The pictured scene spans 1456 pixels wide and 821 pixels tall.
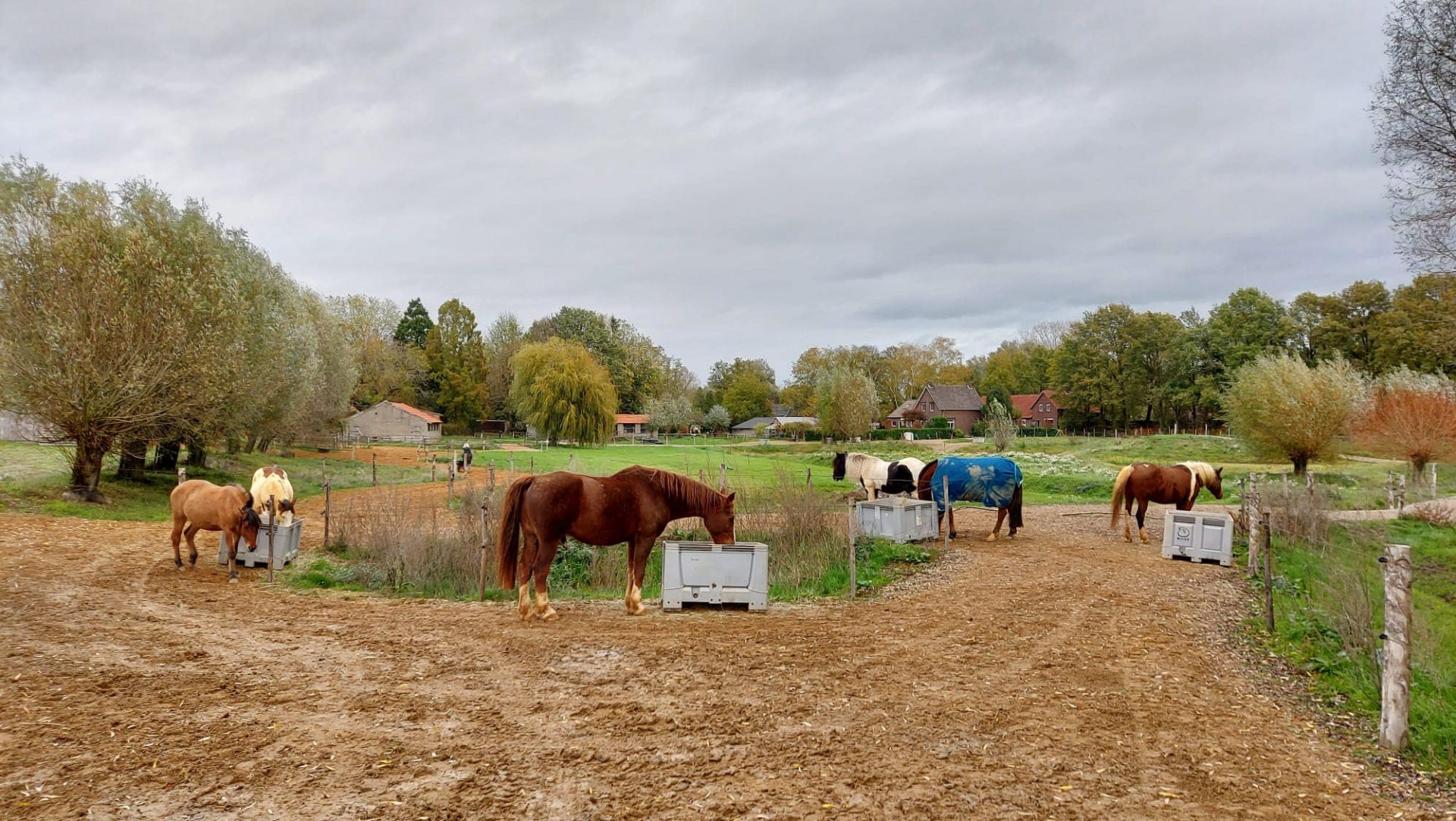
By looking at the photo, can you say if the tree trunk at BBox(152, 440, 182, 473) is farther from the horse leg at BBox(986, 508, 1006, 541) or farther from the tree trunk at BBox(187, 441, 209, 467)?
the horse leg at BBox(986, 508, 1006, 541)

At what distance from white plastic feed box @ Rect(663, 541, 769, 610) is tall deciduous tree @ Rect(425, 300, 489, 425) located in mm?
63724

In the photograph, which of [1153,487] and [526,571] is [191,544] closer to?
[526,571]

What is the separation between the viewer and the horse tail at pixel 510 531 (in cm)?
851

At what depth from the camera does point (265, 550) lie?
11.3 m

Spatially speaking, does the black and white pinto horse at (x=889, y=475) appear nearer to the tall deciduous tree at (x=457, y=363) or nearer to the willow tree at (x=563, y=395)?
the willow tree at (x=563, y=395)

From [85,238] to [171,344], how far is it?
285cm

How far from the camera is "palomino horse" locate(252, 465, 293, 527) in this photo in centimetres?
1121

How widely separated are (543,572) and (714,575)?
6.85ft

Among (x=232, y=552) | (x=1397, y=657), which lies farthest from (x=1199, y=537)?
(x=232, y=552)

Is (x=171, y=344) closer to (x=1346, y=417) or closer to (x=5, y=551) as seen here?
(x=5, y=551)

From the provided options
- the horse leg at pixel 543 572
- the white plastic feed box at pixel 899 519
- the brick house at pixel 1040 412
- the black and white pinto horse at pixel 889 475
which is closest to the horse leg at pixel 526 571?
the horse leg at pixel 543 572

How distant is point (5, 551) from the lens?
37.0 ft

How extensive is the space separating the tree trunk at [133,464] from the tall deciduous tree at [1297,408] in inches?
1505

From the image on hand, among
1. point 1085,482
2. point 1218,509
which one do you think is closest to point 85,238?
point 1218,509
